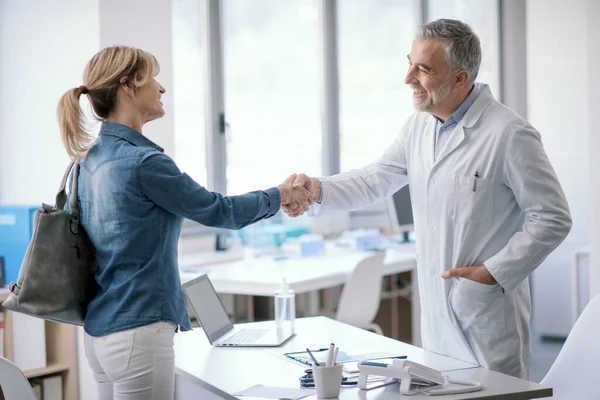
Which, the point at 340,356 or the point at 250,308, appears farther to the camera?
the point at 250,308

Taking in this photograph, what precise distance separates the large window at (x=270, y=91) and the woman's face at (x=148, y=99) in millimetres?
2926

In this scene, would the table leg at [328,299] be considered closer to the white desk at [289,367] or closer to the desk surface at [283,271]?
→ the desk surface at [283,271]

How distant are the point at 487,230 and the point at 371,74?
4.11 meters

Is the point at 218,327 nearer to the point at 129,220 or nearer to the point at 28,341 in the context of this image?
the point at 129,220

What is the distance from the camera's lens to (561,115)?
5.34 m

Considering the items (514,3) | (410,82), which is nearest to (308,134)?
(514,3)

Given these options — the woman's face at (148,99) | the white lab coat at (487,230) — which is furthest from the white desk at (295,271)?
the woman's face at (148,99)

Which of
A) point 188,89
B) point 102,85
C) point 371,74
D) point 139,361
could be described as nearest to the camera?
point 139,361

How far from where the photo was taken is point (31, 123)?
3715 millimetres

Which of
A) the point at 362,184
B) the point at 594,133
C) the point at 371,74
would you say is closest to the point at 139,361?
the point at 362,184

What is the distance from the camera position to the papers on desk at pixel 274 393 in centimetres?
185

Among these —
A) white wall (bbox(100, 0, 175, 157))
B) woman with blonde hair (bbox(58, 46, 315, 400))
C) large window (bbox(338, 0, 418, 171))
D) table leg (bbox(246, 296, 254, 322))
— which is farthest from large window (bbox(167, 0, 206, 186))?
woman with blonde hair (bbox(58, 46, 315, 400))

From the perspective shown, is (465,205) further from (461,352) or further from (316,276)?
(316,276)

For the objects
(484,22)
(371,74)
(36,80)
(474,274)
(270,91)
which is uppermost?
(484,22)
